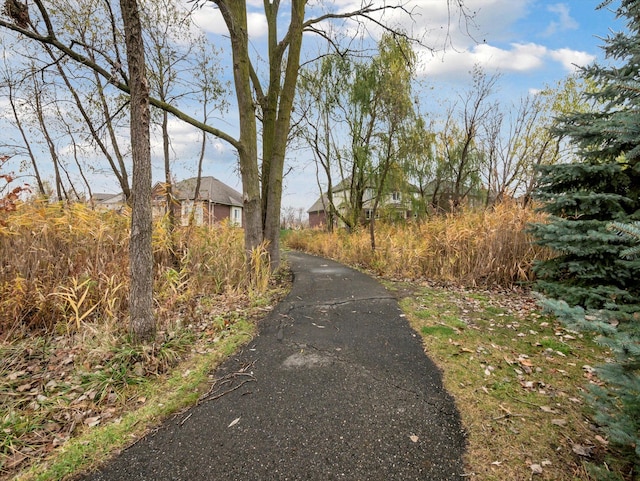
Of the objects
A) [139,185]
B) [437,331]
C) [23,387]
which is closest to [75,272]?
[23,387]

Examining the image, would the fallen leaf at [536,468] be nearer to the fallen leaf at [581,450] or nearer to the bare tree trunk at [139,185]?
the fallen leaf at [581,450]

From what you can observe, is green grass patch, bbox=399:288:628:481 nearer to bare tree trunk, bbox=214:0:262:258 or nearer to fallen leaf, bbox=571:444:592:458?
fallen leaf, bbox=571:444:592:458

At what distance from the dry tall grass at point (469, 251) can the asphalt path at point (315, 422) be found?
3.23 meters

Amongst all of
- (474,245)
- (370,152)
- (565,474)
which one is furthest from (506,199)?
(370,152)

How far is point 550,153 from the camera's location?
1363 cm

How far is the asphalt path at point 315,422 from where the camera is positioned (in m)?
1.76

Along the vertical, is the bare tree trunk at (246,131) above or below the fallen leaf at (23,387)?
above

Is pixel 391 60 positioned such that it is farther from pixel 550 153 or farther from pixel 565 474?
pixel 565 474

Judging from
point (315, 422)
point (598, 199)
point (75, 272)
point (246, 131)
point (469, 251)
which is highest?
point (246, 131)

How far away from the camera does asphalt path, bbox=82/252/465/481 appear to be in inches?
69.4

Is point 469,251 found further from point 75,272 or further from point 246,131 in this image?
point 75,272

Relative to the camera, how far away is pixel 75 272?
3.91 m

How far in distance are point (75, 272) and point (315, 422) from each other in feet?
12.9

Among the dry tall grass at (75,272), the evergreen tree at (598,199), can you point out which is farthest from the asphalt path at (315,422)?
the evergreen tree at (598,199)
